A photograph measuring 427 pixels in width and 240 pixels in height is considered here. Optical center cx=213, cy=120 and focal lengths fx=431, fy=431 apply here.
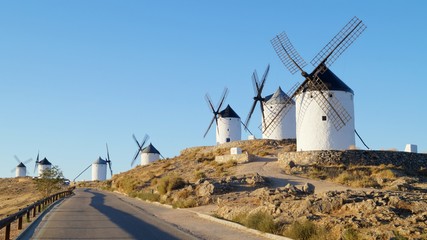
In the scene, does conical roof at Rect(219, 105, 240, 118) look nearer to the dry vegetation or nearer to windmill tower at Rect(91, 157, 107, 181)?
the dry vegetation

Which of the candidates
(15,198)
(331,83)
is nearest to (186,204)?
(331,83)

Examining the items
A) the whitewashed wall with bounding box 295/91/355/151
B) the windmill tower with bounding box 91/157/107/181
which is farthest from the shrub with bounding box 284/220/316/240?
the windmill tower with bounding box 91/157/107/181

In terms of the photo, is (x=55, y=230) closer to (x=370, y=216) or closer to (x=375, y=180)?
(x=370, y=216)

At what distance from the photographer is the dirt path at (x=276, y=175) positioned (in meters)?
29.8

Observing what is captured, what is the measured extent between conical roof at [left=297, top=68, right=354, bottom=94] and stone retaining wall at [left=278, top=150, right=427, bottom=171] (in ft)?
19.0

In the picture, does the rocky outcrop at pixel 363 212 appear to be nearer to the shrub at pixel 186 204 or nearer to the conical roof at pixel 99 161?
the shrub at pixel 186 204

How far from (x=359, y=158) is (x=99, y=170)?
8494cm

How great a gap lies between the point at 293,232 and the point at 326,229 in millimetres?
1052

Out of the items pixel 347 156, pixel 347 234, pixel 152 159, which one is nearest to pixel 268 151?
pixel 347 156

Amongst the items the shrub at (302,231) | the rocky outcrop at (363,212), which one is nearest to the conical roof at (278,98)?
the rocky outcrop at (363,212)

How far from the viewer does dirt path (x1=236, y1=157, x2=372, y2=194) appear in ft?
97.7

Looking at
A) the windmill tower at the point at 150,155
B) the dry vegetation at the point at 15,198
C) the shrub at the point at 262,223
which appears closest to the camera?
the shrub at the point at 262,223

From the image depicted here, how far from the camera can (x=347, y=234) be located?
11.8 m

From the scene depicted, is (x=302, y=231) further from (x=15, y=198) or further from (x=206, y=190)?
(x=15, y=198)
